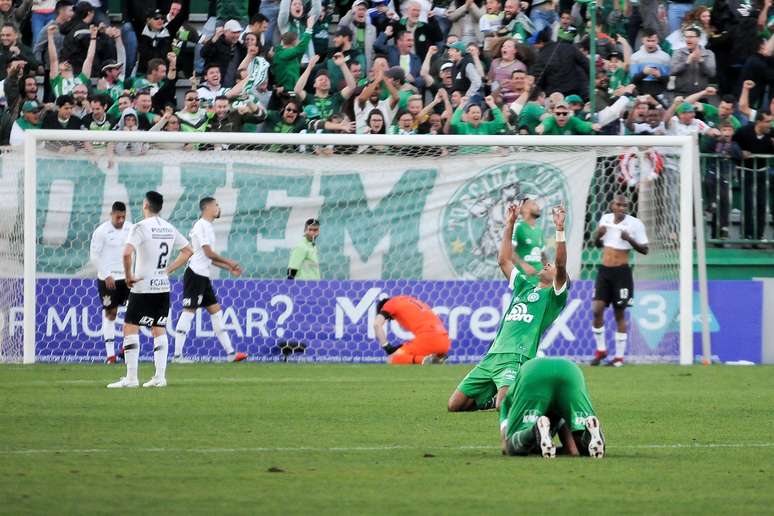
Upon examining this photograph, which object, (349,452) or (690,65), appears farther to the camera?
(690,65)

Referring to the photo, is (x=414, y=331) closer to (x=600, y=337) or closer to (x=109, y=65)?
(x=600, y=337)

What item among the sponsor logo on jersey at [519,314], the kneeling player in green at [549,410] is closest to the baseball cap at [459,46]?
the sponsor logo on jersey at [519,314]

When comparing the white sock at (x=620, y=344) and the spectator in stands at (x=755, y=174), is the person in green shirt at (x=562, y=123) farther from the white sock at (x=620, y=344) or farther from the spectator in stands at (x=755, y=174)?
the white sock at (x=620, y=344)

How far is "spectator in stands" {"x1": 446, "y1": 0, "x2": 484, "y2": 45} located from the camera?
2286cm

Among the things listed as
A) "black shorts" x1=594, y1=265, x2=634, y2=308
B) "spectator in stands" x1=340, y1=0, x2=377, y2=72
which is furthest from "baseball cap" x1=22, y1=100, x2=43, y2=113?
"black shorts" x1=594, y1=265, x2=634, y2=308

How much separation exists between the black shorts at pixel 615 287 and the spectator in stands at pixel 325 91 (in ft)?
15.9

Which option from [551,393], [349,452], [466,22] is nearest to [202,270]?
[466,22]

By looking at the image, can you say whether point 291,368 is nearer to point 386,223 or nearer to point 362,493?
point 386,223

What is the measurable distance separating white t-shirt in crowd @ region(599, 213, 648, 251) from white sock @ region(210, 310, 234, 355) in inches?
207

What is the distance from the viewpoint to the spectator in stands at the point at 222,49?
2245cm

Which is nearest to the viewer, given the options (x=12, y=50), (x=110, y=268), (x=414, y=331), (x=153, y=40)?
(x=110, y=268)

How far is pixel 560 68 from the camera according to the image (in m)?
21.8

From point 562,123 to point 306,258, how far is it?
14.0 feet

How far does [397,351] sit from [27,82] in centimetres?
684
